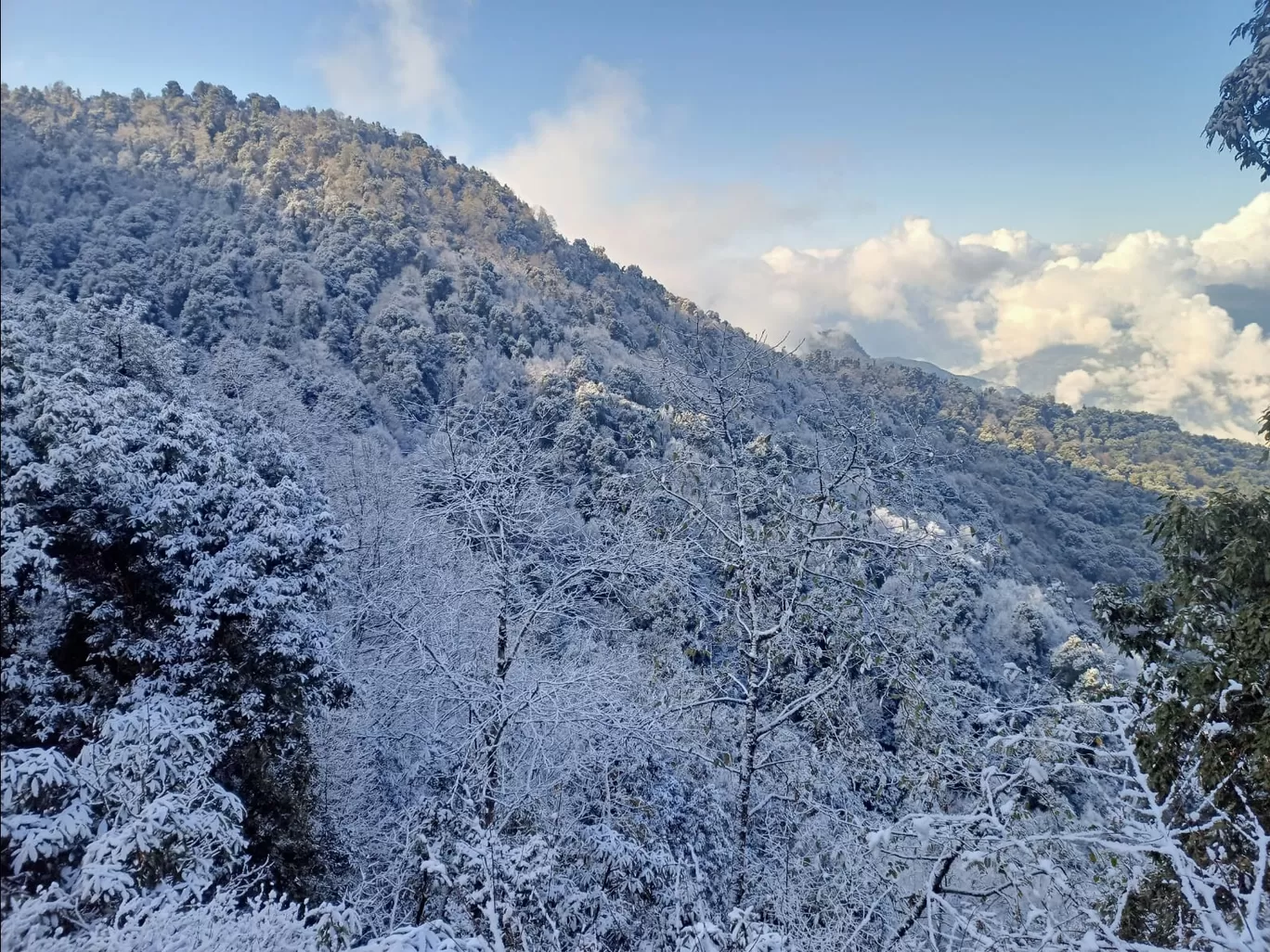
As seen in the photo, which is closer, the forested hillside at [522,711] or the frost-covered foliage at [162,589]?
the forested hillside at [522,711]

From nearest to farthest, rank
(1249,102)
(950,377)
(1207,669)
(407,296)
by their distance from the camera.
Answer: (1207,669) < (1249,102) < (407,296) < (950,377)

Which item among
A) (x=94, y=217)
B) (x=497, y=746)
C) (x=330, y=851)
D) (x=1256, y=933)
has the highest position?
(x=94, y=217)

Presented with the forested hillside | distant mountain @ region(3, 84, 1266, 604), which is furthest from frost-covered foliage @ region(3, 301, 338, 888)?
distant mountain @ region(3, 84, 1266, 604)

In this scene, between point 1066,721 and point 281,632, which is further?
point 281,632

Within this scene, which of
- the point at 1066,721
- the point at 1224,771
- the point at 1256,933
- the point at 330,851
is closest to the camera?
the point at 1256,933

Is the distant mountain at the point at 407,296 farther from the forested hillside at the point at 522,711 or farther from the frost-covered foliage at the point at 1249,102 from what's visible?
the frost-covered foliage at the point at 1249,102

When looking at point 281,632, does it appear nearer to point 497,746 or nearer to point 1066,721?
point 497,746

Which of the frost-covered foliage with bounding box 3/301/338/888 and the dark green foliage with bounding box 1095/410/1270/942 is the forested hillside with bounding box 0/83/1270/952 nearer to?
the frost-covered foliage with bounding box 3/301/338/888

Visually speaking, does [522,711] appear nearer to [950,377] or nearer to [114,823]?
[114,823]

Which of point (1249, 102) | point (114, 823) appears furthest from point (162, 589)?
point (1249, 102)

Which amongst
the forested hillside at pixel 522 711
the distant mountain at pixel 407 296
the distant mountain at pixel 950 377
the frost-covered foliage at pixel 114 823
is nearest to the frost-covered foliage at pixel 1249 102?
the forested hillside at pixel 522 711

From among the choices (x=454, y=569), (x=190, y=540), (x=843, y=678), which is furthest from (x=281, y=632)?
(x=454, y=569)

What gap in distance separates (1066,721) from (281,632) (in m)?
7.46

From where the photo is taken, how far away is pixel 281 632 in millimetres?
6680
